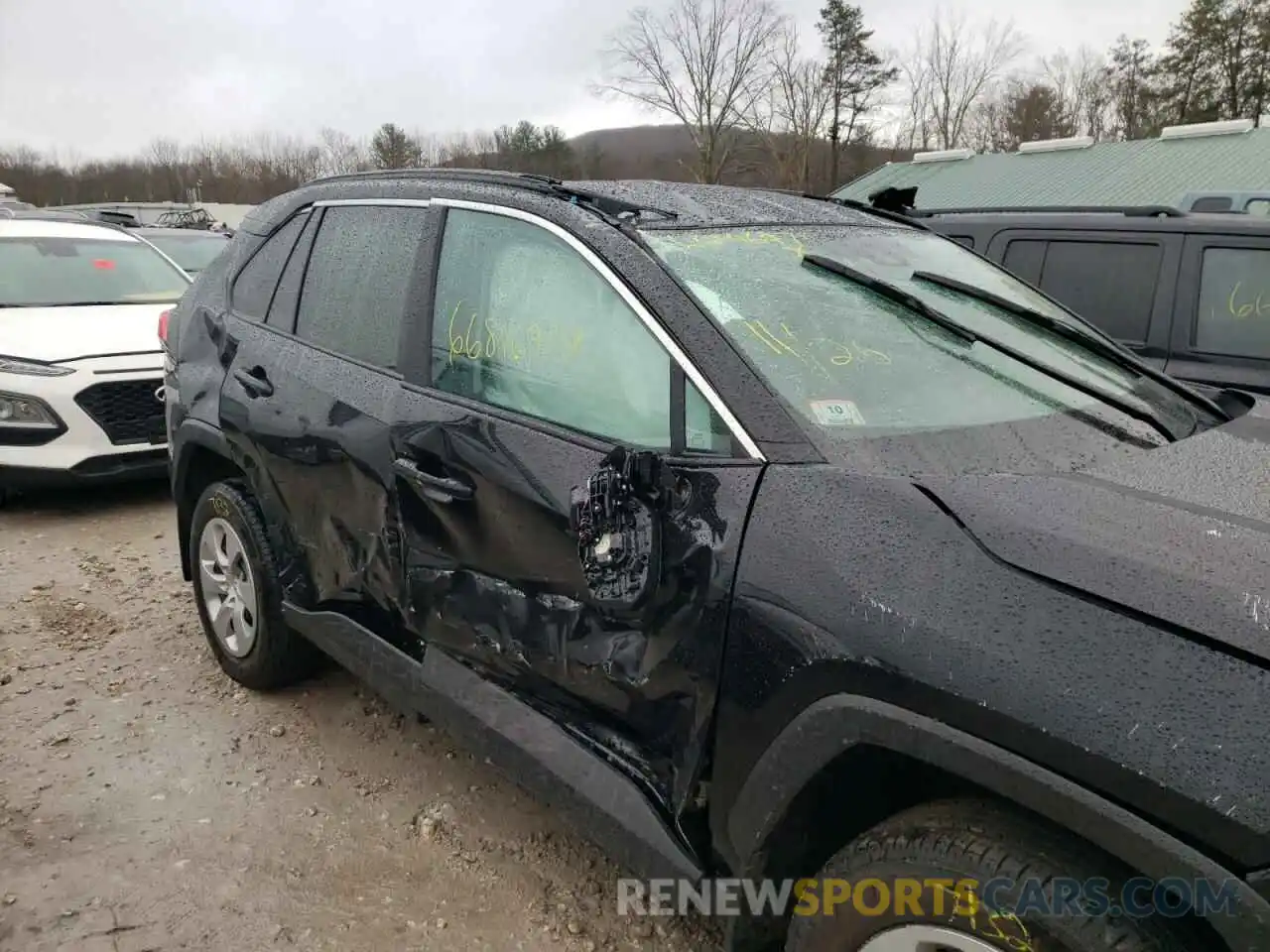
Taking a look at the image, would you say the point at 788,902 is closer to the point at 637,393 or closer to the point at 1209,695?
the point at 1209,695

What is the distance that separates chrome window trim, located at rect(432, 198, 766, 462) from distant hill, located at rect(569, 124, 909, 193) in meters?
40.9

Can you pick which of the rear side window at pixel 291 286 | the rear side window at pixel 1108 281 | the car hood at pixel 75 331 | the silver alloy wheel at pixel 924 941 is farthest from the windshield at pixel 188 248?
the silver alloy wheel at pixel 924 941

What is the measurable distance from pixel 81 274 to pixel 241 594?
4.86m

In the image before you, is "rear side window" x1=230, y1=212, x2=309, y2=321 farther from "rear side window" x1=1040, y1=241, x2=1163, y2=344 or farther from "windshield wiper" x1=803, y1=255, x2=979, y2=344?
"rear side window" x1=1040, y1=241, x2=1163, y2=344

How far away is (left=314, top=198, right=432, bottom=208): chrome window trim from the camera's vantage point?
2729mm

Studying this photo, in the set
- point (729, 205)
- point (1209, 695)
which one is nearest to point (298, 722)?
point (729, 205)

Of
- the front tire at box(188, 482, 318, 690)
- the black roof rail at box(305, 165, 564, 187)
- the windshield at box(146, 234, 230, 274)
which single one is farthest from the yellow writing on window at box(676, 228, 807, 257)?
the windshield at box(146, 234, 230, 274)

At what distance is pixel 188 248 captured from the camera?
11273 millimetres

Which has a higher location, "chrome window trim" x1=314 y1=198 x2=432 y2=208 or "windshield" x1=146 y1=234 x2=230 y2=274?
"chrome window trim" x1=314 y1=198 x2=432 y2=208

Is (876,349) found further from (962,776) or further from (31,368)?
(31,368)

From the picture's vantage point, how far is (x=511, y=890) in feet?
8.19

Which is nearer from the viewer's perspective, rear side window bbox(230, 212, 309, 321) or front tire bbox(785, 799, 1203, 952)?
front tire bbox(785, 799, 1203, 952)

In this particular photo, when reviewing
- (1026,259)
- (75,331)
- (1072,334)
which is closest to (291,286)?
(1072,334)

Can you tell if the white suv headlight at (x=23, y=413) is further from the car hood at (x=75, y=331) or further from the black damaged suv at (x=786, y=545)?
the black damaged suv at (x=786, y=545)
